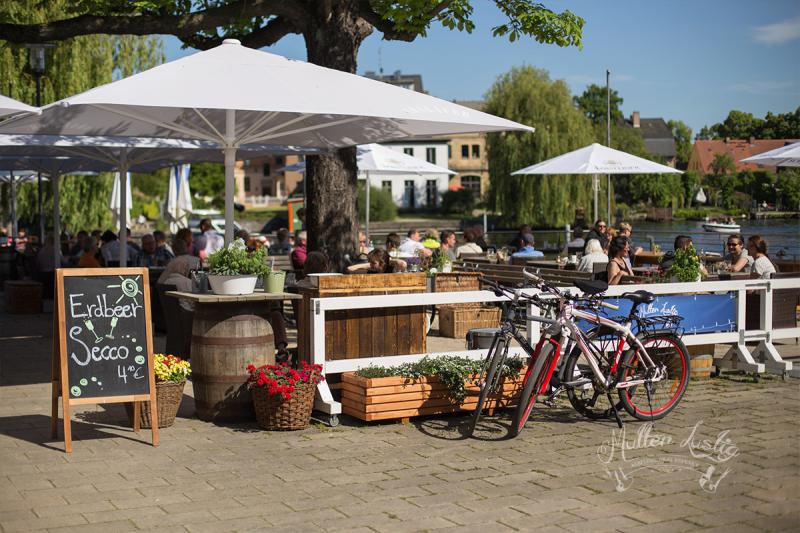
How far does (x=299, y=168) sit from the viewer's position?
72.6ft

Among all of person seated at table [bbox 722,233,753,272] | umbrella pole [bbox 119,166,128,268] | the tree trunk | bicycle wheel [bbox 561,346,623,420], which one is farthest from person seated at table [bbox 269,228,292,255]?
bicycle wheel [bbox 561,346,623,420]

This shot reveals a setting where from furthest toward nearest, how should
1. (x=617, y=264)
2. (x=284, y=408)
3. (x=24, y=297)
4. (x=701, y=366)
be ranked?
(x=24, y=297) < (x=617, y=264) < (x=701, y=366) < (x=284, y=408)

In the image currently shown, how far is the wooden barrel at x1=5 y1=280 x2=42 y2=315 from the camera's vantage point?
653 inches

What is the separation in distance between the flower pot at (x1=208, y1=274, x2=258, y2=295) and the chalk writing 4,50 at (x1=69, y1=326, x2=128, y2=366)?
3.12ft

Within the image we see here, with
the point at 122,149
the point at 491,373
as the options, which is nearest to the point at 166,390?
the point at 491,373

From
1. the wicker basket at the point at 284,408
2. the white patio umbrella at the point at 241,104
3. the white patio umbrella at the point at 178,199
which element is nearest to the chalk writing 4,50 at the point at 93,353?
the wicker basket at the point at 284,408

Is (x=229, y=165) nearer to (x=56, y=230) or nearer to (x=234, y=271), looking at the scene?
(x=234, y=271)

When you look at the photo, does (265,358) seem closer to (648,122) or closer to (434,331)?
(434,331)

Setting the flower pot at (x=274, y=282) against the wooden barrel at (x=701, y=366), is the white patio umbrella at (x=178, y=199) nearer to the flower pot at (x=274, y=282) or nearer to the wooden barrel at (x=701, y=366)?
the wooden barrel at (x=701, y=366)

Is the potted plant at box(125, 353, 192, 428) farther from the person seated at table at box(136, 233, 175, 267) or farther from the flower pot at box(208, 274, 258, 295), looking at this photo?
the person seated at table at box(136, 233, 175, 267)

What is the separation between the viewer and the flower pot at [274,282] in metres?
8.00

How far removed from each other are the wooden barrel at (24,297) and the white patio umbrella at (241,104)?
681cm

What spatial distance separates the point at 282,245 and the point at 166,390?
15456 mm

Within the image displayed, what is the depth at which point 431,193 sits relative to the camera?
315ft
